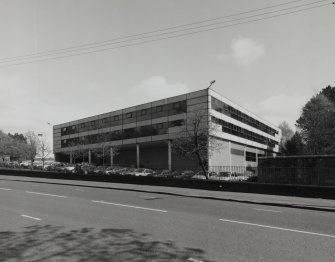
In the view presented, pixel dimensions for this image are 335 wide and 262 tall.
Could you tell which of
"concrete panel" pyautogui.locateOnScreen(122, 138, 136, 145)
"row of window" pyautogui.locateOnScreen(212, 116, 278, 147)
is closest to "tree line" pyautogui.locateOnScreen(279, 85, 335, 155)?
"row of window" pyautogui.locateOnScreen(212, 116, 278, 147)

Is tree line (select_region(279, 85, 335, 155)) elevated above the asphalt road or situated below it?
above

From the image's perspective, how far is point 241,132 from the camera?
7525 cm

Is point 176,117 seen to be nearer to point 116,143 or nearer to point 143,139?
point 143,139

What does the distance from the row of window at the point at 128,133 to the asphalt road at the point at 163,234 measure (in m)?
46.3

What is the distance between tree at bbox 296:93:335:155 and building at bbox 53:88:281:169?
12.9 m

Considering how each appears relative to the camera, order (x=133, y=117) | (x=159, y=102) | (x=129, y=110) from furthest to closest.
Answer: (x=129, y=110)
(x=133, y=117)
(x=159, y=102)

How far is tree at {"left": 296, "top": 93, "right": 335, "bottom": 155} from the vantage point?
58.2m

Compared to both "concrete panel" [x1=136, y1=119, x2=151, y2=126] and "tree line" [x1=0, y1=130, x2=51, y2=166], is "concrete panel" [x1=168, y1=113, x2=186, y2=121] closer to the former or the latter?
"concrete panel" [x1=136, y1=119, x2=151, y2=126]

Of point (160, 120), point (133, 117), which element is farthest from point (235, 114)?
point (133, 117)

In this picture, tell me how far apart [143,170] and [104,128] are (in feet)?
106

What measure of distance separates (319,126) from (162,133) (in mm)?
25599

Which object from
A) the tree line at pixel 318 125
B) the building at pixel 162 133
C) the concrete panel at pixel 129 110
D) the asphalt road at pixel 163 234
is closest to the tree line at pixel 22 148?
the building at pixel 162 133

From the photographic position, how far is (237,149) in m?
73.4

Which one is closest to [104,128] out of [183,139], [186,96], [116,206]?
[186,96]
